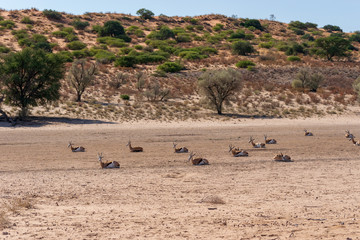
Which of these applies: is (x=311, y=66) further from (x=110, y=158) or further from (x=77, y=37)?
(x=110, y=158)

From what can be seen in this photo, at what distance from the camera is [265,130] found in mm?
26906

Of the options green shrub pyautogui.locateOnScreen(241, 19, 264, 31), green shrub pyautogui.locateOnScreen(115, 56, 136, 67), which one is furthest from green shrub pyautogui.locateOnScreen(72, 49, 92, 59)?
green shrub pyautogui.locateOnScreen(241, 19, 264, 31)

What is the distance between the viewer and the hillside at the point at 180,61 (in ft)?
106

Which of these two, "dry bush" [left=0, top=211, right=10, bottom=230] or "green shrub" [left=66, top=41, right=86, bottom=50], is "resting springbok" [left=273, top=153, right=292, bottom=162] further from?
"green shrub" [left=66, top=41, right=86, bottom=50]

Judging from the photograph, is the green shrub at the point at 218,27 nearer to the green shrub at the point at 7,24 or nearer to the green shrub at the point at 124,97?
the green shrub at the point at 7,24

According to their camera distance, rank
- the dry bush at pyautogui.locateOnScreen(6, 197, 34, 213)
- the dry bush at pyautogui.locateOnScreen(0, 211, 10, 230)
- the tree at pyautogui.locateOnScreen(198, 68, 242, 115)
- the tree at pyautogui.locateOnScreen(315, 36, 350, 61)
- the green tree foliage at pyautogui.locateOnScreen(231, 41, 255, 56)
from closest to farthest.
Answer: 1. the dry bush at pyautogui.locateOnScreen(0, 211, 10, 230)
2. the dry bush at pyautogui.locateOnScreen(6, 197, 34, 213)
3. the tree at pyautogui.locateOnScreen(198, 68, 242, 115)
4. the green tree foliage at pyautogui.locateOnScreen(231, 41, 255, 56)
5. the tree at pyautogui.locateOnScreen(315, 36, 350, 61)

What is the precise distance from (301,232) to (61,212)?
509cm

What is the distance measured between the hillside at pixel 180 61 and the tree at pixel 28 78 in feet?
3.19

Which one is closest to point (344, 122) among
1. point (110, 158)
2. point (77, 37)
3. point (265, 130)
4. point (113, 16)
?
point (265, 130)

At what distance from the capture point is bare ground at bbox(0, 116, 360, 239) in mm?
8914

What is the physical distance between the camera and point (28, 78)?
1148 inches

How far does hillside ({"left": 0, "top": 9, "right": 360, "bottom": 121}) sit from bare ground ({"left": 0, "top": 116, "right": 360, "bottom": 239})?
27.2 feet

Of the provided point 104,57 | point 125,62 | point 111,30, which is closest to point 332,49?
point 125,62

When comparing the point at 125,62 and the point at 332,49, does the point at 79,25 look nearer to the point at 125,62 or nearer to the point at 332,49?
the point at 125,62
